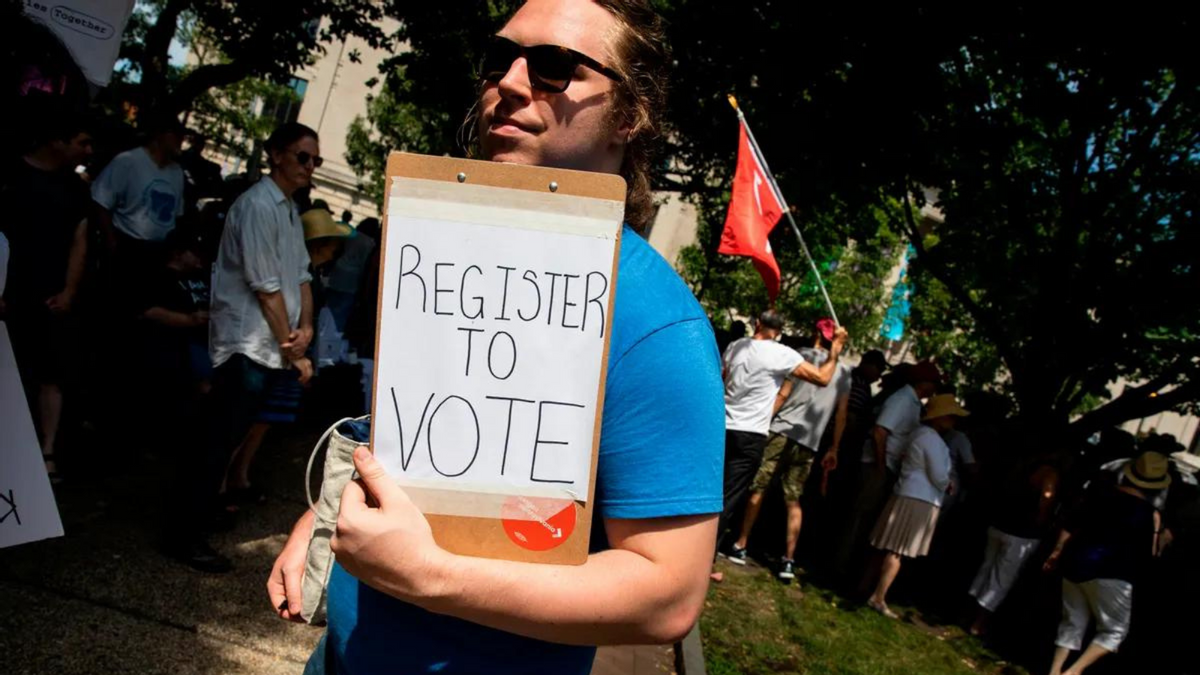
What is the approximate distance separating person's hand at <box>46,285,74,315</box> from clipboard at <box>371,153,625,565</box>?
4.35m

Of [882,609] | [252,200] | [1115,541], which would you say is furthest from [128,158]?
[1115,541]

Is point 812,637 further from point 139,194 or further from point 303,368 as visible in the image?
point 139,194

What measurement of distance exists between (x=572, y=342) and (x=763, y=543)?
805cm

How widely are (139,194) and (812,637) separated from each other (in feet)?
18.4

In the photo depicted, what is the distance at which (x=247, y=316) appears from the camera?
4191mm

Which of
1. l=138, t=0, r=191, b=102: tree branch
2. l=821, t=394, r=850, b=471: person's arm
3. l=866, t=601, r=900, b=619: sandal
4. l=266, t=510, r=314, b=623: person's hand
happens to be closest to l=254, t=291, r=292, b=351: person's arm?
l=266, t=510, r=314, b=623: person's hand

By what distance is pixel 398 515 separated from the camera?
1098 millimetres

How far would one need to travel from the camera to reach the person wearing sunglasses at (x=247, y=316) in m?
4.10

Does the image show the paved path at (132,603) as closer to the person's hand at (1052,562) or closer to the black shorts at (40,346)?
the black shorts at (40,346)

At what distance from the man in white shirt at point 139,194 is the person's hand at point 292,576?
467 centimetres

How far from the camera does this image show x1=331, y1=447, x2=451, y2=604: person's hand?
1081 millimetres

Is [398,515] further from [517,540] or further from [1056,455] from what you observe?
[1056,455]

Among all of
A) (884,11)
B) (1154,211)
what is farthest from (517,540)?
(1154,211)

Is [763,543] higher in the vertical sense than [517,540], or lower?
lower
